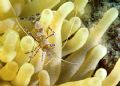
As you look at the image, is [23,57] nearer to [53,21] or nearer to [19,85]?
[19,85]

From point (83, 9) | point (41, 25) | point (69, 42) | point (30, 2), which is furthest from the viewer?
point (83, 9)

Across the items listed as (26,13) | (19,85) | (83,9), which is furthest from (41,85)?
(83,9)

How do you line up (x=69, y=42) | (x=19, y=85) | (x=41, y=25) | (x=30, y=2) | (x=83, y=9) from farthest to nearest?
1. (x=83, y=9)
2. (x=30, y=2)
3. (x=69, y=42)
4. (x=41, y=25)
5. (x=19, y=85)

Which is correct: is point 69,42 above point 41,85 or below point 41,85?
above

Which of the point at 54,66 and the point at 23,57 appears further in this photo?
the point at 54,66

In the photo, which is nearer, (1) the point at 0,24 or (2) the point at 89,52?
(1) the point at 0,24

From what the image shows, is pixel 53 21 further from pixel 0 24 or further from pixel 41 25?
pixel 0 24

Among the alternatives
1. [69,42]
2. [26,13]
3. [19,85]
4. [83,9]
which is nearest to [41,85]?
[19,85]

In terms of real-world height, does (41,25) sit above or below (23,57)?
above

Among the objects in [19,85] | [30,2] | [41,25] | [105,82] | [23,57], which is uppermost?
[30,2]
